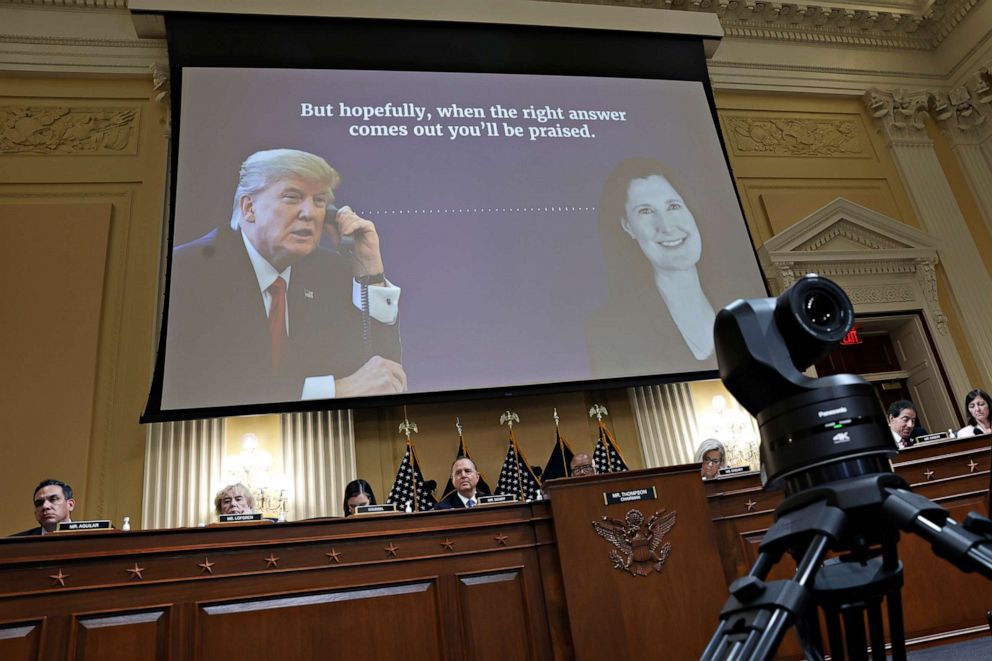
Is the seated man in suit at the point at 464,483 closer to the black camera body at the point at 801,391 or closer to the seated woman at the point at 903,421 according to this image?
the seated woman at the point at 903,421

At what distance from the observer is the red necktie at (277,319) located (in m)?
4.95

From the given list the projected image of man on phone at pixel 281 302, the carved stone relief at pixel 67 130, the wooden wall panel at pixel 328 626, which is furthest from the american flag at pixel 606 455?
the carved stone relief at pixel 67 130

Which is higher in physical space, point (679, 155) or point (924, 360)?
point (679, 155)

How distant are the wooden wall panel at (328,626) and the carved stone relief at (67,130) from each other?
446 cm

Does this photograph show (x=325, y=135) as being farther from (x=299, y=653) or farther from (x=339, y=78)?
(x=299, y=653)

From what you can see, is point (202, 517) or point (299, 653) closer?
point (299, 653)

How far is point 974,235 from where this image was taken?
741cm

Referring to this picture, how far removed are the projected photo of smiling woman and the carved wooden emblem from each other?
2.18 m

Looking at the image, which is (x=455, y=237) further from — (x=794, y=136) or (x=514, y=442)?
(x=794, y=136)

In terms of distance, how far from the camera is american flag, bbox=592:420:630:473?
18.7ft

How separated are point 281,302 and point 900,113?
258 inches

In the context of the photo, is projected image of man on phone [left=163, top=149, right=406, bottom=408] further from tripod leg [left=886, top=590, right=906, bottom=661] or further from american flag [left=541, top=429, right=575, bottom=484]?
tripod leg [left=886, top=590, right=906, bottom=661]

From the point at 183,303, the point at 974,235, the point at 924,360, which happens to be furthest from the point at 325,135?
the point at 974,235

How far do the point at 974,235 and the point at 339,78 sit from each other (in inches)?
243
